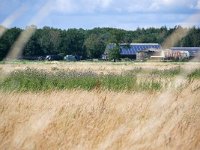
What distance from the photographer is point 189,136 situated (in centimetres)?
450

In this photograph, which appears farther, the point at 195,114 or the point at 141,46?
the point at 141,46

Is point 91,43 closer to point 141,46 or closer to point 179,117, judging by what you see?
point 141,46

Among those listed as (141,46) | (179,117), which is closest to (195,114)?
(179,117)

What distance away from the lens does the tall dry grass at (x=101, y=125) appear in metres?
4.35

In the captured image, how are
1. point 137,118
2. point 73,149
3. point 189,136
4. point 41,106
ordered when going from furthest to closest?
1. point 41,106
2. point 137,118
3. point 189,136
4. point 73,149

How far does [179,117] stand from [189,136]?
76cm

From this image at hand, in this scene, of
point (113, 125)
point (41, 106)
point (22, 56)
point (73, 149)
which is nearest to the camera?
point (73, 149)

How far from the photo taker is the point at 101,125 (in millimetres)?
4973

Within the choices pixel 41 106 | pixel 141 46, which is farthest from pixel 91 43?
pixel 41 106

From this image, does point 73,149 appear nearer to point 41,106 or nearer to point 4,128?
point 4,128

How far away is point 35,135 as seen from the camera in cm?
455

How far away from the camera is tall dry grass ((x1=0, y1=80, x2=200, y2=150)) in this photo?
4.35 metres

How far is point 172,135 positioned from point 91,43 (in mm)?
97736

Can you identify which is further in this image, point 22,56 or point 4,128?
point 22,56
